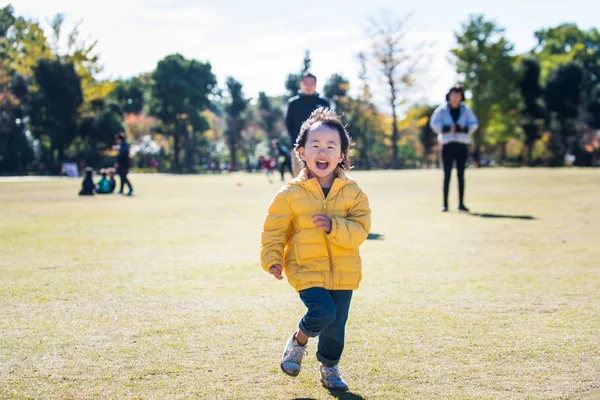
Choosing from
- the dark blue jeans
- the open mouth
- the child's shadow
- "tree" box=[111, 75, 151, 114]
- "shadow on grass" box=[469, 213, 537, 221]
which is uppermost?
"tree" box=[111, 75, 151, 114]

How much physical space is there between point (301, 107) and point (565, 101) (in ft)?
187

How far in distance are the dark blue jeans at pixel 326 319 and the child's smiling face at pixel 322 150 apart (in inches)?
25.9

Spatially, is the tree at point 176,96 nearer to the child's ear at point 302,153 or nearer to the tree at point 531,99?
the tree at point 531,99

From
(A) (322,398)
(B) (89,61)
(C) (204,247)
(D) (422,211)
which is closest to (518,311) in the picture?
(A) (322,398)

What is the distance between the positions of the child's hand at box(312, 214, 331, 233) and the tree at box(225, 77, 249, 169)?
3431 inches

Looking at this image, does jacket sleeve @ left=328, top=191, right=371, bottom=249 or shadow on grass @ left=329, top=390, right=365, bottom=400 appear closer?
shadow on grass @ left=329, top=390, right=365, bottom=400

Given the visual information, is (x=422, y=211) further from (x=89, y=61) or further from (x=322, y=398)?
(x=89, y=61)

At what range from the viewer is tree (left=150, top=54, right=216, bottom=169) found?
78.2 metres

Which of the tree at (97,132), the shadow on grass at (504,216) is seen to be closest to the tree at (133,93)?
the tree at (97,132)

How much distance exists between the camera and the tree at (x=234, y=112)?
90.7 m

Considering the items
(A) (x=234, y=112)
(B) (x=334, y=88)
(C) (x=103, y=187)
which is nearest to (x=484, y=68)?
(B) (x=334, y=88)

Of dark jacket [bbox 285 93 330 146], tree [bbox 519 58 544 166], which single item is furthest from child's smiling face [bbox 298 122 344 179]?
tree [bbox 519 58 544 166]

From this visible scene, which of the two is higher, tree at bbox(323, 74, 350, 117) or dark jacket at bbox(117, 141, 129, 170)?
tree at bbox(323, 74, 350, 117)

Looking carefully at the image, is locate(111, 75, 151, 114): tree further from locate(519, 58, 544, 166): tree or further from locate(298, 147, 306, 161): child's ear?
locate(298, 147, 306, 161): child's ear
